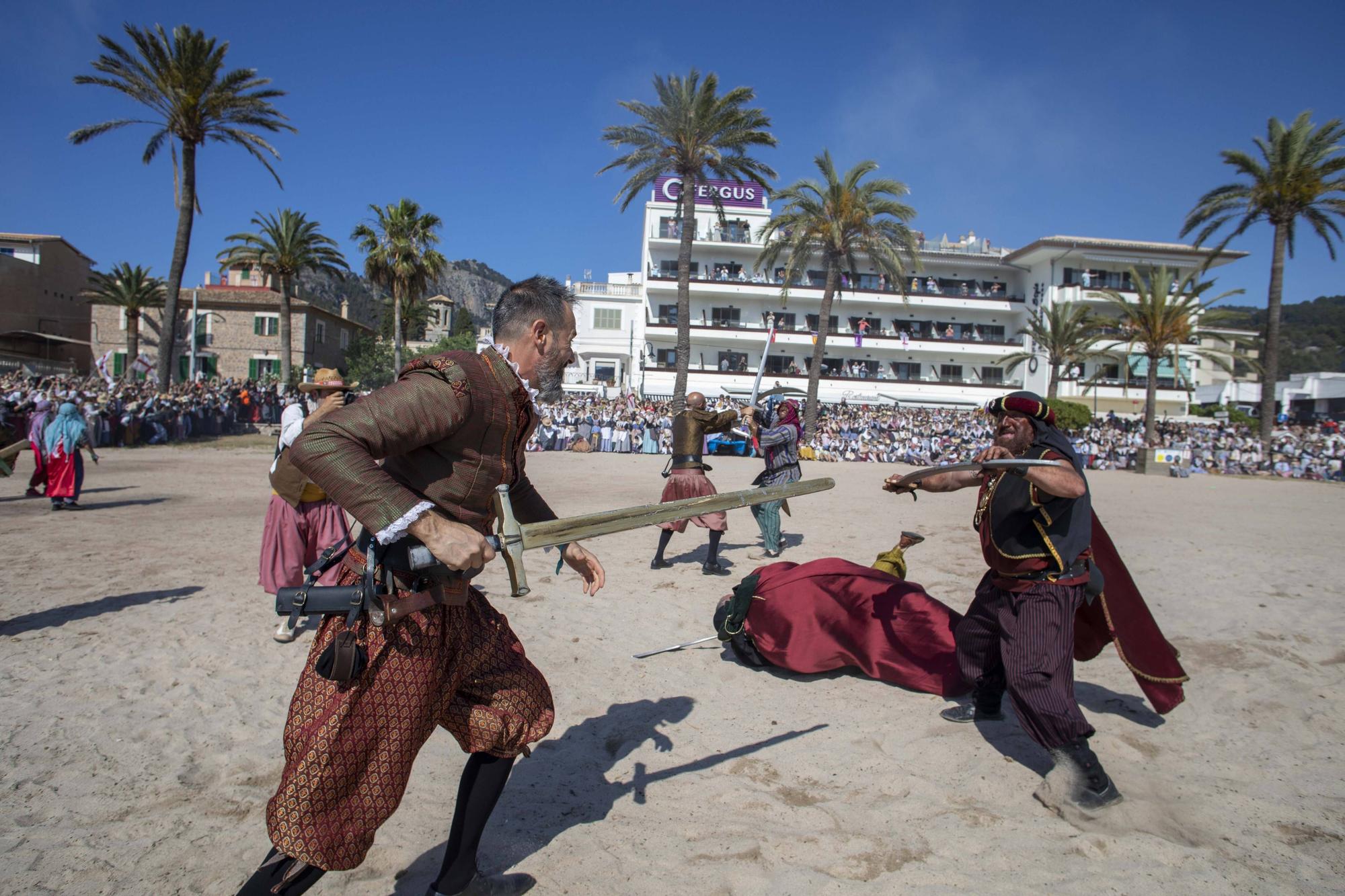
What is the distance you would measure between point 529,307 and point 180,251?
28327 millimetres

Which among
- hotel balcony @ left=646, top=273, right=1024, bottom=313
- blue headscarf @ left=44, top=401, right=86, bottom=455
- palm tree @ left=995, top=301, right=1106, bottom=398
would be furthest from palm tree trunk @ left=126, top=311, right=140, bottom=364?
palm tree @ left=995, top=301, right=1106, bottom=398

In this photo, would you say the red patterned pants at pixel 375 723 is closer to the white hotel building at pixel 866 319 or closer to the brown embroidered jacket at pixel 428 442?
the brown embroidered jacket at pixel 428 442

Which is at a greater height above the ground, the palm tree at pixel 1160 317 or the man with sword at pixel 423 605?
the palm tree at pixel 1160 317

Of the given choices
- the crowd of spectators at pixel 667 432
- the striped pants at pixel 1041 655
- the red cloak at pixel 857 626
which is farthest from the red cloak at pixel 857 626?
the crowd of spectators at pixel 667 432

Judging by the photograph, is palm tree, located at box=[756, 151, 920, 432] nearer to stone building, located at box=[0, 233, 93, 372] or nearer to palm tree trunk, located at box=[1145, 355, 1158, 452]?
palm tree trunk, located at box=[1145, 355, 1158, 452]

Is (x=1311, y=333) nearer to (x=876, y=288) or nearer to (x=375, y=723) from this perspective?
(x=876, y=288)

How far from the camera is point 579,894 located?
9.29ft

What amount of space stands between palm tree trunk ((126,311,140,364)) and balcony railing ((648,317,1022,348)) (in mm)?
31373

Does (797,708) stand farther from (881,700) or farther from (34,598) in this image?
(34,598)

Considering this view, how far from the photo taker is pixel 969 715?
4.47m

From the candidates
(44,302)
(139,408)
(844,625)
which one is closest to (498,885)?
(844,625)

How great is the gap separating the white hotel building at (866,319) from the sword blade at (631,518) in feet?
149

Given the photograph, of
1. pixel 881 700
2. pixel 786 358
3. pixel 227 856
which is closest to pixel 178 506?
pixel 227 856

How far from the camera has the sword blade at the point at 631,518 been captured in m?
2.16
